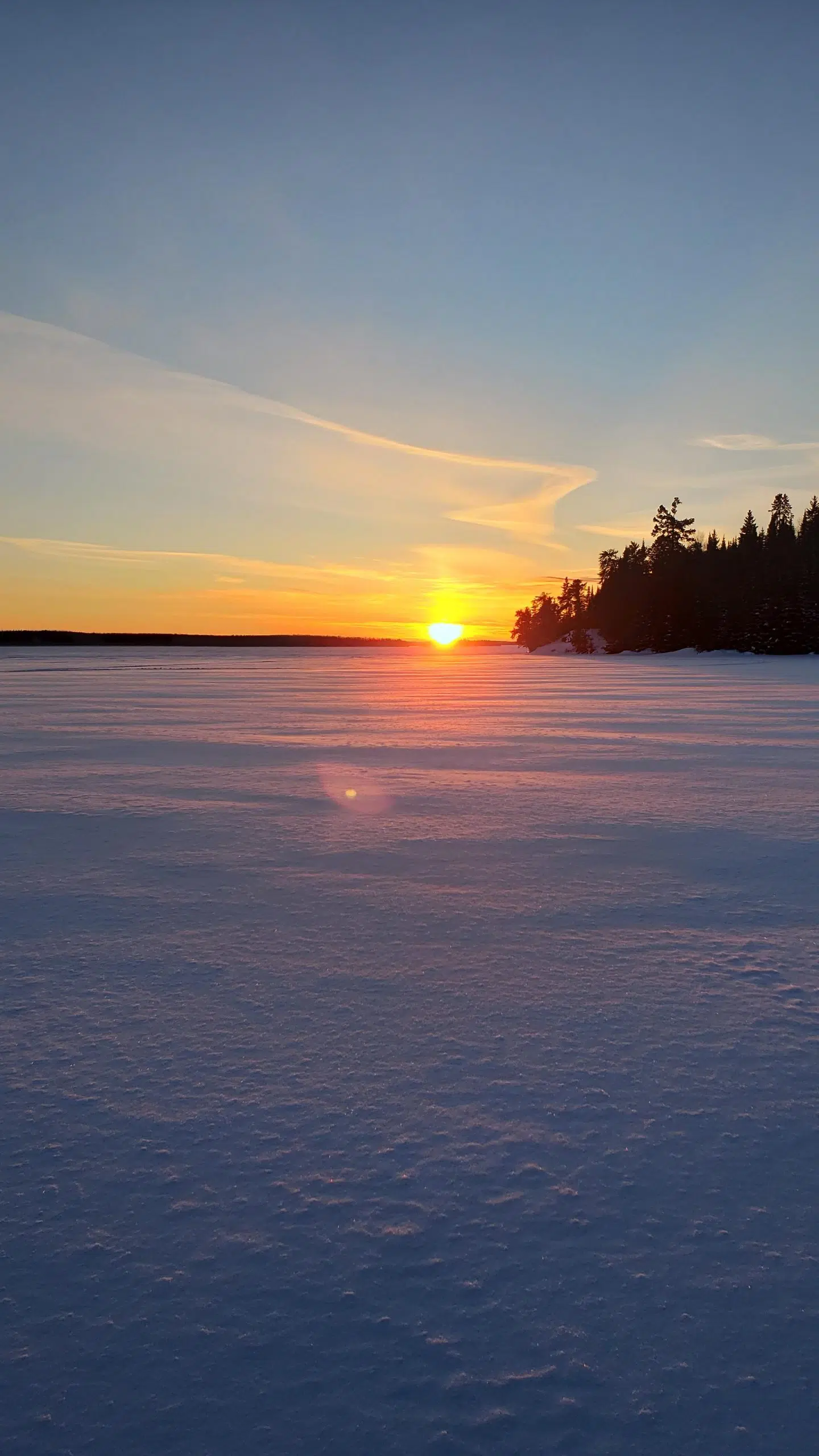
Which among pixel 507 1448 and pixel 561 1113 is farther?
pixel 561 1113

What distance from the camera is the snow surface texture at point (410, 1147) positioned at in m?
1.42

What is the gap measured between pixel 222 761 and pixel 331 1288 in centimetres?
768

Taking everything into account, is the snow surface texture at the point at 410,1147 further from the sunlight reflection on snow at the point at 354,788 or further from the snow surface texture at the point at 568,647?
the snow surface texture at the point at 568,647

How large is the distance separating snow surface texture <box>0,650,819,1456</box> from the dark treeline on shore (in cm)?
6544

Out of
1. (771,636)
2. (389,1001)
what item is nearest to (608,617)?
(771,636)

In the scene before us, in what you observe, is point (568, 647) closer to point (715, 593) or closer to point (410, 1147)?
point (715, 593)

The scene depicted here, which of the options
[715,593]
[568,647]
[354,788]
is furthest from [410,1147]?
[568,647]

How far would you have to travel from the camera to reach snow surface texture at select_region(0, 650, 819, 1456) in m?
1.42

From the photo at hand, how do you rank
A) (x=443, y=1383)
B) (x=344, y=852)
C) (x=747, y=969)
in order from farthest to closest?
(x=344, y=852)
(x=747, y=969)
(x=443, y=1383)

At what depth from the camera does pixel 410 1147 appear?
6.80 ft

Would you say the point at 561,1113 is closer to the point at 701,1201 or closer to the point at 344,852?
the point at 701,1201

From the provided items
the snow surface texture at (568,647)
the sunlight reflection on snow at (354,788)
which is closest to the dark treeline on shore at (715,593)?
the snow surface texture at (568,647)

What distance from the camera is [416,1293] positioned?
161 cm

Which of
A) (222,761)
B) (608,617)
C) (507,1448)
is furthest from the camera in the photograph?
(608,617)
